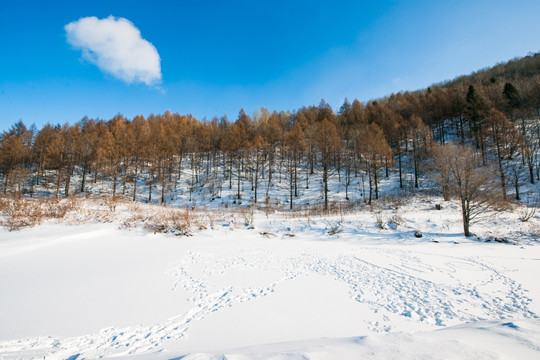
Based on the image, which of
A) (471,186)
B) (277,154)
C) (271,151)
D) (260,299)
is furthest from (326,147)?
(260,299)

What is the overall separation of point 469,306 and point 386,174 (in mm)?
34089

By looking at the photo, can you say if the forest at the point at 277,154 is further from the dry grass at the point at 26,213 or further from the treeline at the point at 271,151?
the dry grass at the point at 26,213

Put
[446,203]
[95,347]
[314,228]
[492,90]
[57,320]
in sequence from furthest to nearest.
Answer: [492,90] < [446,203] < [314,228] < [57,320] < [95,347]

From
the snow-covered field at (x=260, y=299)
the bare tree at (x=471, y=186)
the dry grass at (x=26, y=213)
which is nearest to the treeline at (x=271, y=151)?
the bare tree at (x=471, y=186)

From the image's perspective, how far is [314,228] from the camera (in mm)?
13969

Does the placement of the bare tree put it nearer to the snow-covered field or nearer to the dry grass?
the snow-covered field

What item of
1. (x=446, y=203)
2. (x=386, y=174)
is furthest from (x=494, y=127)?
(x=446, y=203)

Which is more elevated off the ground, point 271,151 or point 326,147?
point 271,151

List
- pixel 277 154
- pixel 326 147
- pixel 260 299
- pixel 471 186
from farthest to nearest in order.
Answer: pixel 277 154, pixel 326 147, pixel 471 186, pixel 260 299

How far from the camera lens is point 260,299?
4777 millimetres

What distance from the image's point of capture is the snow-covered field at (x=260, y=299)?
2748mm

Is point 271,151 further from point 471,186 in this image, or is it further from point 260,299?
point 260,299

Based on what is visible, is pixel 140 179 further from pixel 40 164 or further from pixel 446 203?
pixel 446 203

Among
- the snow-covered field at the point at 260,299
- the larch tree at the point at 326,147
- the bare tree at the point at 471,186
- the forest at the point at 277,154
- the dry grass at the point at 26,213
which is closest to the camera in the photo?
the snow-covered field at the point at 260,299
